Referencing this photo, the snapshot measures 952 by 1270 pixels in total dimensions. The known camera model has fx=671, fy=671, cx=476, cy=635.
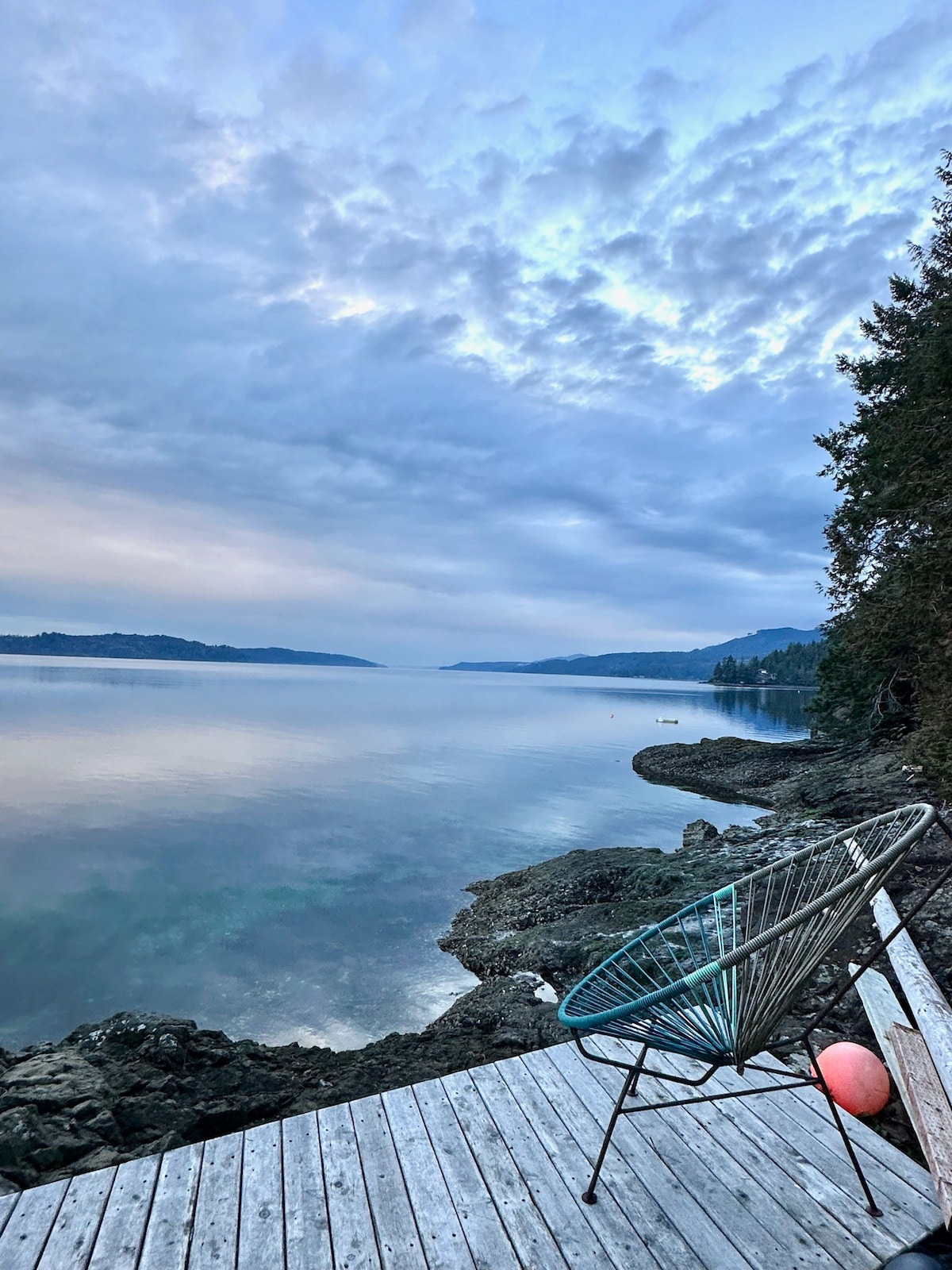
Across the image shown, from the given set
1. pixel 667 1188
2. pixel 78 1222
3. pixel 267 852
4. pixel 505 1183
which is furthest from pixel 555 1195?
pixel 267 852

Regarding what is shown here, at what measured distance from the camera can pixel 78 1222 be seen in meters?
2.38

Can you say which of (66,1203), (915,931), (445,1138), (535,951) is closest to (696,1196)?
(445,1138)

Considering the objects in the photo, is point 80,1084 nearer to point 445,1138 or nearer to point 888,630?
point 445,1138

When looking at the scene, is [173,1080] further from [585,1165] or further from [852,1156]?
[852,1156]

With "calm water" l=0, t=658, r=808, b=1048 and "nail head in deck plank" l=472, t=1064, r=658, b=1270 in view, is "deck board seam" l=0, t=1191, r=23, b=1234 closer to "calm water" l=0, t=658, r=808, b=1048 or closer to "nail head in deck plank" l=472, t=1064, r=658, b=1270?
"nail head in deck plank" l=472, t=1064, r=658, b=1270

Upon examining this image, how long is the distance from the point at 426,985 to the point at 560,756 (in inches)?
990

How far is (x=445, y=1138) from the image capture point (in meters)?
2.81

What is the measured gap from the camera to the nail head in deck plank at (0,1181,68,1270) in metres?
2.23

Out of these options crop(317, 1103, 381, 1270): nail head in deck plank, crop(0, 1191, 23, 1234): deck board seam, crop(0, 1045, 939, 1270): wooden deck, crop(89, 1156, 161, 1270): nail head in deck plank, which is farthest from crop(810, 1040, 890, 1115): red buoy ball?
crop(0, 1191, 23, 1234): deck board seam

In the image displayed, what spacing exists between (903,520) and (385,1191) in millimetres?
15935

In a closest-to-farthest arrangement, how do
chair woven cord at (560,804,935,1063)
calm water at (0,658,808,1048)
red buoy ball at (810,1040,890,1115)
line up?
chair woven cord at (560,804,935,1063) < red buoy ball at (810,1040,890,1115) < calm water at (0,658,808,1048)

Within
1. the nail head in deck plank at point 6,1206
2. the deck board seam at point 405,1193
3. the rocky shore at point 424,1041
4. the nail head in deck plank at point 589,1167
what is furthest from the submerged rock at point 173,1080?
the nail head in deck plank at point 589,1167

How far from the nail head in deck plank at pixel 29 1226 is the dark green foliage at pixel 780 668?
108 m

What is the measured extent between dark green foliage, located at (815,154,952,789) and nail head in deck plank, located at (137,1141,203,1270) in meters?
10.2
